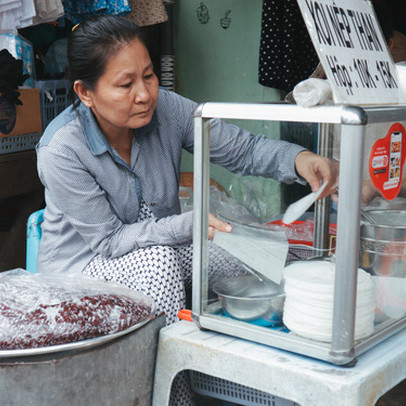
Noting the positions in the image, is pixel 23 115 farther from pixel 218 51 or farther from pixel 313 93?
pixel 313 93

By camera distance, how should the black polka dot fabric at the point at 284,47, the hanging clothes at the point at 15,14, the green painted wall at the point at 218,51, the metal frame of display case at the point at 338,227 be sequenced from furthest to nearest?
1. the green painted wall at the point at 218,51
2. the black polka dot fabric at the point at 284,47
3. the hanging clothes at the point at 15,14
4. the metal frame of display case at the point at 338,227

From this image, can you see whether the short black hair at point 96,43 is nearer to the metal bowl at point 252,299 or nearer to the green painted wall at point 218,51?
the metal bowl at point 252,299

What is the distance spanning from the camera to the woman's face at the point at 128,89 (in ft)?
5.50

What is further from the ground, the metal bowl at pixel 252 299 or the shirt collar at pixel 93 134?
the shirt collar at pixel 93 134

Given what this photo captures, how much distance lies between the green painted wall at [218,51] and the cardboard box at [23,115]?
2.65 ft

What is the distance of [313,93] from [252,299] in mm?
492

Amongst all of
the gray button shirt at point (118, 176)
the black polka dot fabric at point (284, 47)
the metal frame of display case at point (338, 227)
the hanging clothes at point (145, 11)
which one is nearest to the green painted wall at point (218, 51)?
the black polka dot fabric at point (284, 47)

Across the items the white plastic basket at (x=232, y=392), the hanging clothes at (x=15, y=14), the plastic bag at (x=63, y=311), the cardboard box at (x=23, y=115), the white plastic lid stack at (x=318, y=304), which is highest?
the hanging clothes at (x=15, y=14)

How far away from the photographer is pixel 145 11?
306 cm

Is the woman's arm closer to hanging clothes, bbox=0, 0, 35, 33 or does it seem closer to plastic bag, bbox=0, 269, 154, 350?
plastic bag, bbox=0, 269, 154, 350

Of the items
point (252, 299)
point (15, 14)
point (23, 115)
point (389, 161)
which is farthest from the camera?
point (23, 115)

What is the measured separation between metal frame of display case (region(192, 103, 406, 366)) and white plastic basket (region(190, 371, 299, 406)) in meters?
0.16

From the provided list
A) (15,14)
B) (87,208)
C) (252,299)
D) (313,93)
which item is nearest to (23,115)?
(15,14)

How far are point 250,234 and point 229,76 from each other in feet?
7.53
